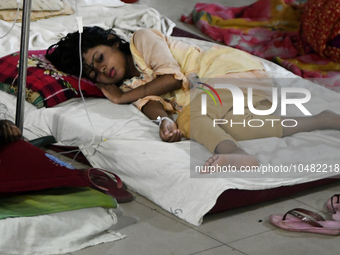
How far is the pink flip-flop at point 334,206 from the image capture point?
51.2 inches

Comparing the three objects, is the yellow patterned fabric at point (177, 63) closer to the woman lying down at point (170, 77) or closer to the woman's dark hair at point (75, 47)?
the woman lying down at point (170, 77)

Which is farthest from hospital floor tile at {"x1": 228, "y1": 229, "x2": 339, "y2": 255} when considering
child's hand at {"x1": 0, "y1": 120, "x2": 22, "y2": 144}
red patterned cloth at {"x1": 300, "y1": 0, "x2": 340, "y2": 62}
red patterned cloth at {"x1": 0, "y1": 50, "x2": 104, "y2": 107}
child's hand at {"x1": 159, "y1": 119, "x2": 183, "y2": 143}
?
red patterned cloth at {"x1": 300, "y1": 0, "x2": 340, "y2": 62}

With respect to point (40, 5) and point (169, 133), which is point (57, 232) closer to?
point (169, 133)

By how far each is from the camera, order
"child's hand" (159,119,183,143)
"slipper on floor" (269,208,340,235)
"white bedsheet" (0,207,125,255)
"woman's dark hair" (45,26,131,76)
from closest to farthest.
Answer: "white bedsheet" (0,207,125,255)
"slipper on floor" (269,208,340,235)
"child's hand" (159,119,183,143)
"woman's dark hair" (45,26,131,76)

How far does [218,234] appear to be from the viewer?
124 cm

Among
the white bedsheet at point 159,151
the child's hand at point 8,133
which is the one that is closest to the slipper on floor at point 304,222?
the white bedsheet at point 159,151

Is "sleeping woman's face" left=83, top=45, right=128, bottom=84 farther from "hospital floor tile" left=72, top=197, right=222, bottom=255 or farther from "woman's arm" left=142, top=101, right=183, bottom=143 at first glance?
"hospital floor tile" left=72, top=197, right=222, bottom=255

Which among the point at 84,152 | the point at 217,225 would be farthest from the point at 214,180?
the point at 84,152

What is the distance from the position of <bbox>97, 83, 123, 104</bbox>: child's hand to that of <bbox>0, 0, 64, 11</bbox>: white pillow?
1.07 metres

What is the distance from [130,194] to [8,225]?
16.8 inches

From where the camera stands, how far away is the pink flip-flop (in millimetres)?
1301

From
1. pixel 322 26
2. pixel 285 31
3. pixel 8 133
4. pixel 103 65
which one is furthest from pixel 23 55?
pixel 285 31

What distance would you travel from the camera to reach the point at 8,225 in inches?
44.3

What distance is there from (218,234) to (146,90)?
77 cm
